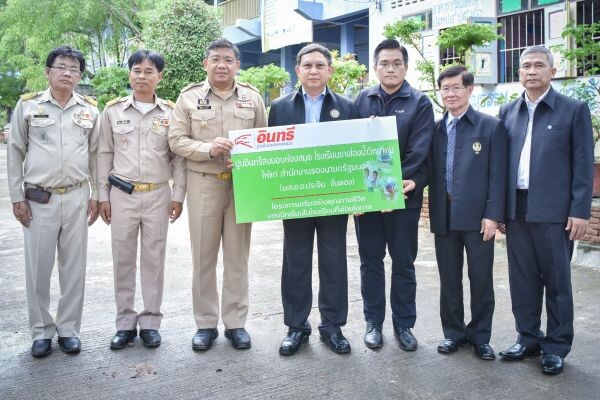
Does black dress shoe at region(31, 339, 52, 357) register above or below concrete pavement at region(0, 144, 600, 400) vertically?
above

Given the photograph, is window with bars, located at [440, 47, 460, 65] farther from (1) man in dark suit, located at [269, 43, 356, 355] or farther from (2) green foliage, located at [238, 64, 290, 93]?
(1) man in dark suit, located at [269, 43, 356, 355]

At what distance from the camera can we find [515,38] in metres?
10.2

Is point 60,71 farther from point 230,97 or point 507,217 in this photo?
point 507,217

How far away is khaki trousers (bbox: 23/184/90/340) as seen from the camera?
380 centimetres

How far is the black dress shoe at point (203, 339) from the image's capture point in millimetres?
3855

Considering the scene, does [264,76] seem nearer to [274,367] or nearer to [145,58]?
[145,58]

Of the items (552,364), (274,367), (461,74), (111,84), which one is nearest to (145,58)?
(461,74)

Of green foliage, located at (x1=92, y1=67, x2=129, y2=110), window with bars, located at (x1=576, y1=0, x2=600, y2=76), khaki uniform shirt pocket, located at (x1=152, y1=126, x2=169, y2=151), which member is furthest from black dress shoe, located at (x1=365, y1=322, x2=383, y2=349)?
green foliage, located at (x1=92, y1=67, x2=129, y2=110)

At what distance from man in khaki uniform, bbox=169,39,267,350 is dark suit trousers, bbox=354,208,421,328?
32.2 inches

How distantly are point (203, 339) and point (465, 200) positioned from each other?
1.89m

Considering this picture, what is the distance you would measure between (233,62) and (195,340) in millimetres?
1822

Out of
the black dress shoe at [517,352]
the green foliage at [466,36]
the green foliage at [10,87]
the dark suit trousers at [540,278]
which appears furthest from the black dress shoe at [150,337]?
the green foliage at [10,87]

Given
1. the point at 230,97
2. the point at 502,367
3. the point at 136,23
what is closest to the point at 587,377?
the point at 502,367

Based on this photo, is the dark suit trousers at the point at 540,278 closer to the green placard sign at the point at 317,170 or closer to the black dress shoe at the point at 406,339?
the black dress shoe at the point at 406,339
